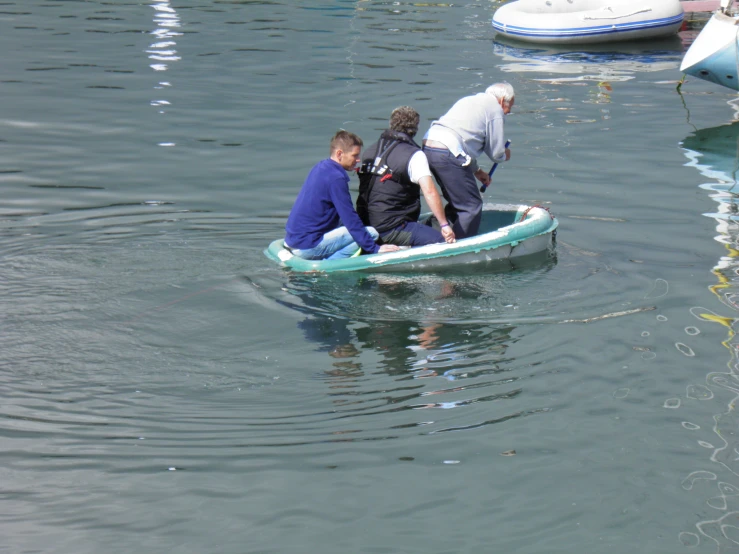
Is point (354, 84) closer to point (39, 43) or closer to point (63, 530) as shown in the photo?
point (39, 43)

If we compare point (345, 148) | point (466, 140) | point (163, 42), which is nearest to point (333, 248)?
point (345, 148)

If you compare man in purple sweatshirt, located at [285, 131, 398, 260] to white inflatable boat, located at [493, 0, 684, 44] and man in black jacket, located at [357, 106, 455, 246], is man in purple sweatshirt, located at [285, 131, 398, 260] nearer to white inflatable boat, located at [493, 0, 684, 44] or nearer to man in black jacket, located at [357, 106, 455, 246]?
man in black jacket, located at [357, 106, 455, 246]

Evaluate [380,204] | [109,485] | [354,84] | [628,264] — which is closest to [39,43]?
[354,84]

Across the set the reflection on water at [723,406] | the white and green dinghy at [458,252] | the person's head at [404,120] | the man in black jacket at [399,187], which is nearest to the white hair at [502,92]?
the man in black jacket at [399,187]

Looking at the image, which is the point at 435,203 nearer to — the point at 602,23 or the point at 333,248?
the point at 333,248

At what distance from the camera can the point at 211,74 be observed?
657 inches

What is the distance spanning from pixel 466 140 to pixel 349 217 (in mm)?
1376

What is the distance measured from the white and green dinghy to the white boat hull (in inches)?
301

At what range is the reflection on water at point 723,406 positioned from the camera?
4.59 m

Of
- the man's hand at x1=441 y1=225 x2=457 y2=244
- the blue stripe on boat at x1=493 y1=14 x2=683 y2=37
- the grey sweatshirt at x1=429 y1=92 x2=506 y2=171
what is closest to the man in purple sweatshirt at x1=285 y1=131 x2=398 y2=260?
the man's hand at x1=441 y1=225 x2=457 y2=244

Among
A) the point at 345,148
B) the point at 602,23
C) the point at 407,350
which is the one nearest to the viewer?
the point at 407,350

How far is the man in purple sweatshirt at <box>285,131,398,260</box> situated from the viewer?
771 centimetres

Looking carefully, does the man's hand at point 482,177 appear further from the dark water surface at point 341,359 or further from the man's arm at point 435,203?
the dark water surface at point 341,359

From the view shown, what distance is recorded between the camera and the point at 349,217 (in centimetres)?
788
